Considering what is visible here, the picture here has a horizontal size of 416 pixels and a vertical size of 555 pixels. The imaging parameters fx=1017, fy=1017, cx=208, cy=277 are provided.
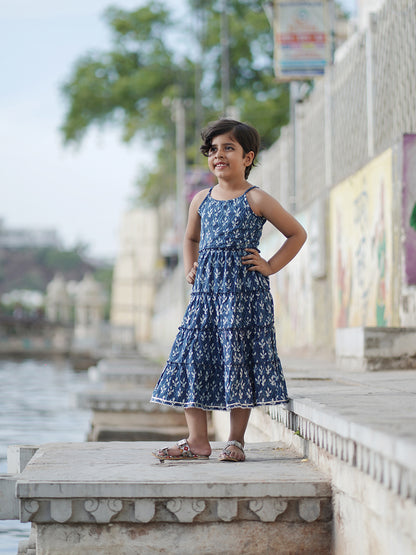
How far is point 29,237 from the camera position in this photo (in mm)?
157125

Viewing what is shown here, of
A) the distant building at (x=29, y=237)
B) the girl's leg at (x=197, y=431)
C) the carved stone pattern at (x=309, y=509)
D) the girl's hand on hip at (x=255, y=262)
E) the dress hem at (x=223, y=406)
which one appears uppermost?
the distant building at (x=29, y=237)

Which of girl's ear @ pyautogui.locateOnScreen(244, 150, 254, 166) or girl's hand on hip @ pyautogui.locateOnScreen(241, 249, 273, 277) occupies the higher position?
girl's ear @ pyautogui.locateOnScreen(244, 150, 254, 166)

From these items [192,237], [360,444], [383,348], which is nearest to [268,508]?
[360,444]

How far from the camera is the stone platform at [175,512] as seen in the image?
385 centimetres

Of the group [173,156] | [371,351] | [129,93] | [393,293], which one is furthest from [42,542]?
[173,156]

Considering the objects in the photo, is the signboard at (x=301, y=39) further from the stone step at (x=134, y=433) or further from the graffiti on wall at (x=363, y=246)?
the stone step at (x=134, y=433)

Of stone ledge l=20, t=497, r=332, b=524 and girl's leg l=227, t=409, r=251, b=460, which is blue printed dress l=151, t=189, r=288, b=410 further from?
stone ledge l=20, t=497, r=332, b=524

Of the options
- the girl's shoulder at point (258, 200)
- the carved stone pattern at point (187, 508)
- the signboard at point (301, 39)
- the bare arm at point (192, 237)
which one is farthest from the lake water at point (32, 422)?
the signboard at point (301, 39)

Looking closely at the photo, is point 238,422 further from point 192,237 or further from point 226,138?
point 226,138

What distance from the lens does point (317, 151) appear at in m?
14.2

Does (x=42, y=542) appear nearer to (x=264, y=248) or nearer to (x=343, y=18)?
(x=264, y=248)

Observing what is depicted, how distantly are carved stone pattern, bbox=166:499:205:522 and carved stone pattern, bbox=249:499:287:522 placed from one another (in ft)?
0.66

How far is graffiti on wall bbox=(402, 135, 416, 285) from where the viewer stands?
870 centimetres

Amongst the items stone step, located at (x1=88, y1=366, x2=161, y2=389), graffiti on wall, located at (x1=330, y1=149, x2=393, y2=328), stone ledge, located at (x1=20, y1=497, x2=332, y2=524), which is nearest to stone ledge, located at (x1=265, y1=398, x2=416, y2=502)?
stone ledge, located at (x1=20, y1=497, x2=332, y2=524)
